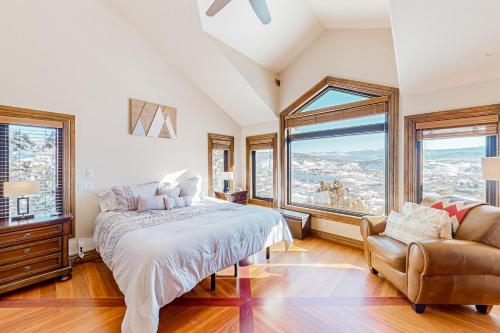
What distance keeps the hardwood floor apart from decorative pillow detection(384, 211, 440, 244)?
0.59m

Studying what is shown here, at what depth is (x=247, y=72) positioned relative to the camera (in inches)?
159

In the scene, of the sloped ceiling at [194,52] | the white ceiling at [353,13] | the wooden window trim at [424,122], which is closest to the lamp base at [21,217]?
the sloped ceiling at [194,52]

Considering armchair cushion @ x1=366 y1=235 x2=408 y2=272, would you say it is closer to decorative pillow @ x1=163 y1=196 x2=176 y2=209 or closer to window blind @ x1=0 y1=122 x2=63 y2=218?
decorative pillow @ x1=163 y1=196 x2=176 y2=209

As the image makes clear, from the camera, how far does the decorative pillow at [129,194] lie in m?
3.12

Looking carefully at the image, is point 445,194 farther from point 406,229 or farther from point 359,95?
point 359,95

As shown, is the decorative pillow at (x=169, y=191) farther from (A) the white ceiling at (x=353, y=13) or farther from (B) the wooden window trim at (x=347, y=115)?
(A) the white ceiling at (x=353, y=13)

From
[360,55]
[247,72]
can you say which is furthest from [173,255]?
[360,55]

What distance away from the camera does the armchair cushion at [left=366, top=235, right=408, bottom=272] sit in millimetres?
2184

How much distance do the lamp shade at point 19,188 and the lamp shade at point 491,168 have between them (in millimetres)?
4819

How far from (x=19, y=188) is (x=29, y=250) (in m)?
0.69

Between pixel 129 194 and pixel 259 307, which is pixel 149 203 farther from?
pixel 259 307

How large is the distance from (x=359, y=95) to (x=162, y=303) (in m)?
3.94

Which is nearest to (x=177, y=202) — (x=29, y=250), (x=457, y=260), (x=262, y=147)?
(x=29, y=250)

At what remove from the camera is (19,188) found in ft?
7.82
